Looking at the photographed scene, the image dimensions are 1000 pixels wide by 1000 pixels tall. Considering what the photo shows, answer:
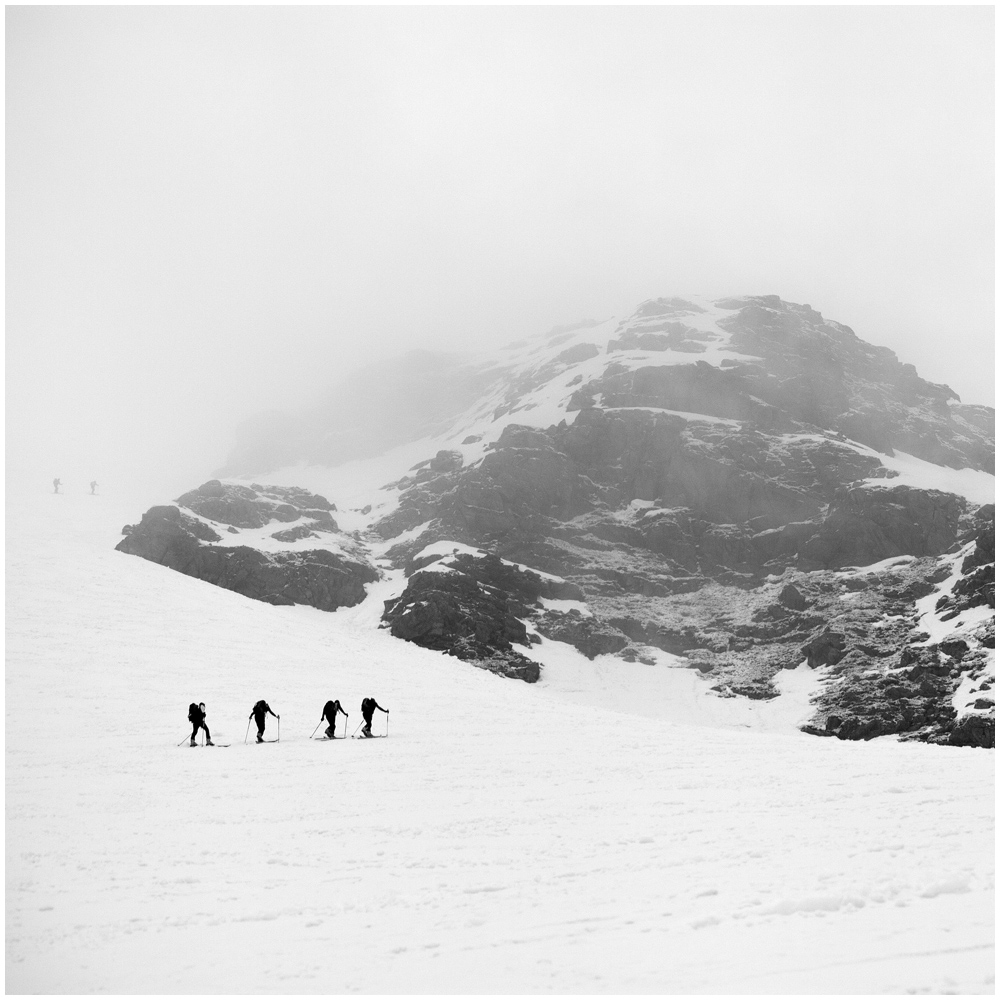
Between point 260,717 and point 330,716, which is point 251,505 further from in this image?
point 260,717

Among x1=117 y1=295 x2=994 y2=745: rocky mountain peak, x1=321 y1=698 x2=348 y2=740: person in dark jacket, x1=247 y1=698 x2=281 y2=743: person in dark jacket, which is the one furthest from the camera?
x1=117 y1=295 x2=994 y2=745: rocky mountain peak

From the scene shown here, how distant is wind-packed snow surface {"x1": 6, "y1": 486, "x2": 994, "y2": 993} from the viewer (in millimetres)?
8438

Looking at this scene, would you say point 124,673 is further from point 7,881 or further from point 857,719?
point 857,719

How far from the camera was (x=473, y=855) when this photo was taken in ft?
39.3

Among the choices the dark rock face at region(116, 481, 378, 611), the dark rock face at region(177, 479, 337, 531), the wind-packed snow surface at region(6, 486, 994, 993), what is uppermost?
the dark rock face at region(177, 479, 337, 531)

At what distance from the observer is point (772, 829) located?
12.8 metres

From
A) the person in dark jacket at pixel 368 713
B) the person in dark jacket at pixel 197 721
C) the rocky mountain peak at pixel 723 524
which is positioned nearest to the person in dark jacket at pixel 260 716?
the person in dark jacket at pixel 197 721

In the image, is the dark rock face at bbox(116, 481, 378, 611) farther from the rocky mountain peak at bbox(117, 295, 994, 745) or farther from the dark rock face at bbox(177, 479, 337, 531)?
the dark rock face at bbox(177, 479, 337, 531)

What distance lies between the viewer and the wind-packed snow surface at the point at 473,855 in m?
8.44

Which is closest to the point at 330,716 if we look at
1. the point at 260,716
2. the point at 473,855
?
the point at 260,716

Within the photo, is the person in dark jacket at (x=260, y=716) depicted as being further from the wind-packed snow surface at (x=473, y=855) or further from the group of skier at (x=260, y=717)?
the wind-packed snow surface at (x=473, y=855)

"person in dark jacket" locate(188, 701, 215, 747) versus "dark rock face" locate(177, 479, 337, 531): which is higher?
"dark rock face" locate(177, 479, 337, 531)

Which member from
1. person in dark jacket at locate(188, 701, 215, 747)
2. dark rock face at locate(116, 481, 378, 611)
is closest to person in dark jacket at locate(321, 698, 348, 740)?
person in dark jacket at locate(188, 701, 215, 747)

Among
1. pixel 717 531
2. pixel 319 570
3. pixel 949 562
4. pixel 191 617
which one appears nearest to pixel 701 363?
pixel 717 531
